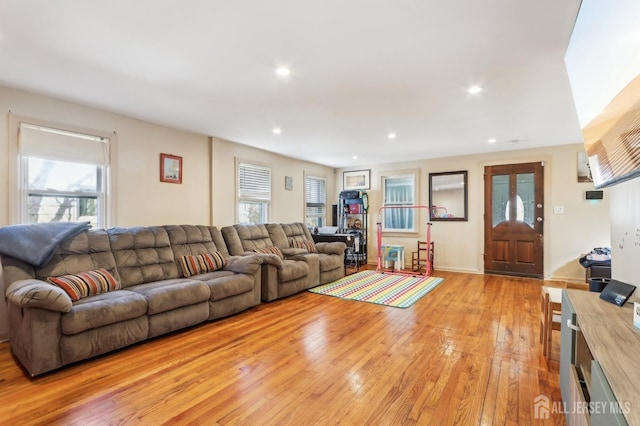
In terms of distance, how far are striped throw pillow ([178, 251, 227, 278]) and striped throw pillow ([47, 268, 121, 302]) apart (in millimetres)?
720

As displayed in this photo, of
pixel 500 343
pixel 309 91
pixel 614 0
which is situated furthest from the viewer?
pixel 309 91

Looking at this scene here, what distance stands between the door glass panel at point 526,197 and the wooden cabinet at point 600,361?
4.36 metres

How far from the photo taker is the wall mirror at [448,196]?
20.7 ft

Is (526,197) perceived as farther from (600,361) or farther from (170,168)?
(170,168)

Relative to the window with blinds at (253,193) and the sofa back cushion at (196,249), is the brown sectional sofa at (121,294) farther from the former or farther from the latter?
the window with blinds at (253,193)

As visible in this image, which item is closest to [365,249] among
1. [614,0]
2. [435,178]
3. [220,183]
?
[435,178]

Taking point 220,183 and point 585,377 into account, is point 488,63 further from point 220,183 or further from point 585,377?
point 220,183

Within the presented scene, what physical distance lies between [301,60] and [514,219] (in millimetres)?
5160

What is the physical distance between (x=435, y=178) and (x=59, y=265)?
20.3 feet

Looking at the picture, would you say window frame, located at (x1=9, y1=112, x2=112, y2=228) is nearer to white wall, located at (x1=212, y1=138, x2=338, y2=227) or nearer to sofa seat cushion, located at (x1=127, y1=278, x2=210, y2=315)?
sofa seat cushion, located at (x1=127, y1=278, x2=210, y2=315)

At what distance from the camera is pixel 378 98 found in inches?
129

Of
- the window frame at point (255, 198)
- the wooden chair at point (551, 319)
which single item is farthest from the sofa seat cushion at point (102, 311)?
the wooden chair at point (551, 319)

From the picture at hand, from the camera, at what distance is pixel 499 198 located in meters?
5.92

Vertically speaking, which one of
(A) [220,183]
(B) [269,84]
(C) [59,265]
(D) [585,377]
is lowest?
(D) [585,377]
